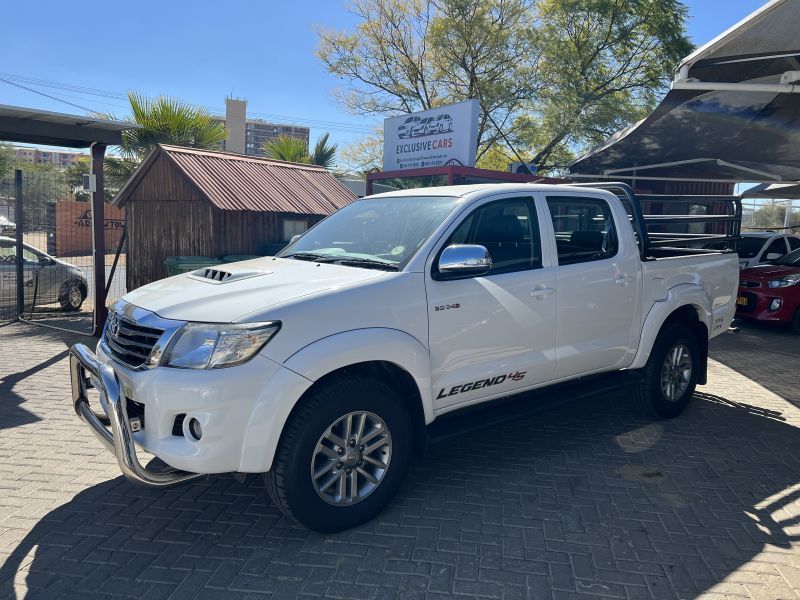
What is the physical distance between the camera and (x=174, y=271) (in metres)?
10.2

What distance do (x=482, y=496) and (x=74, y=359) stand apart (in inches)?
106

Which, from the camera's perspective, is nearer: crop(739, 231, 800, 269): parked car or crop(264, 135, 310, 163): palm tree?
crop(739, 231, 800, 269): parked car

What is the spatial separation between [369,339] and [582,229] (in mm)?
2384

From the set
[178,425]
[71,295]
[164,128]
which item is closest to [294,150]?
[164,128]

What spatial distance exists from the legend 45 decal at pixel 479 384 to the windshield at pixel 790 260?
28.6 feet

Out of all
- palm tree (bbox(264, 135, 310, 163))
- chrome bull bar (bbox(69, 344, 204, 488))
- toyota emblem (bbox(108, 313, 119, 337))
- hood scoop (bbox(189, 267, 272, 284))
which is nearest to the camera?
chrome bull bar (bbox(69, 344, 204, 488))

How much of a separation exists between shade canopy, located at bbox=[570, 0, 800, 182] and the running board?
12.2ft

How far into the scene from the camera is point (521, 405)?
14.3ft

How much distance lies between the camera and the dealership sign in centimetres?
1099

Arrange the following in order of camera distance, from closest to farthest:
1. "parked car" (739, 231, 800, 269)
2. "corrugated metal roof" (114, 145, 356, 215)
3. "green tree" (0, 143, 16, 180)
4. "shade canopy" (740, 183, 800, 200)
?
"corrugated metal roof" (114, 145, 356, 215)
"parked car" (739, 231, 800, 269)
"shade canopy" (740, 183, 800, 200)
"green tree" (0, 143, 16, 180)

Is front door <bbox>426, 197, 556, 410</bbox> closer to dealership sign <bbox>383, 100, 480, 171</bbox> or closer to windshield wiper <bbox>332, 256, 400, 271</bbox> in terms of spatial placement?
windshield wiper <bbox>332, 256, 400, 271</bbox>

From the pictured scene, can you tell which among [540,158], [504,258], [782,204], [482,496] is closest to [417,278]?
[504,258]

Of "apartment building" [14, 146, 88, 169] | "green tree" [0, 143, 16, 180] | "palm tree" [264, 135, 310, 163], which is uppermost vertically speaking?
"apartment building" [14, 146, 88, 169]

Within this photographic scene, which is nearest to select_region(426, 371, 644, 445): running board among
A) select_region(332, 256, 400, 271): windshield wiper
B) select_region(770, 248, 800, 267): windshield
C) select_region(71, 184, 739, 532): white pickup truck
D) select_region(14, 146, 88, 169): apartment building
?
select_region(71, 184, 739, 532): white pickup truck
